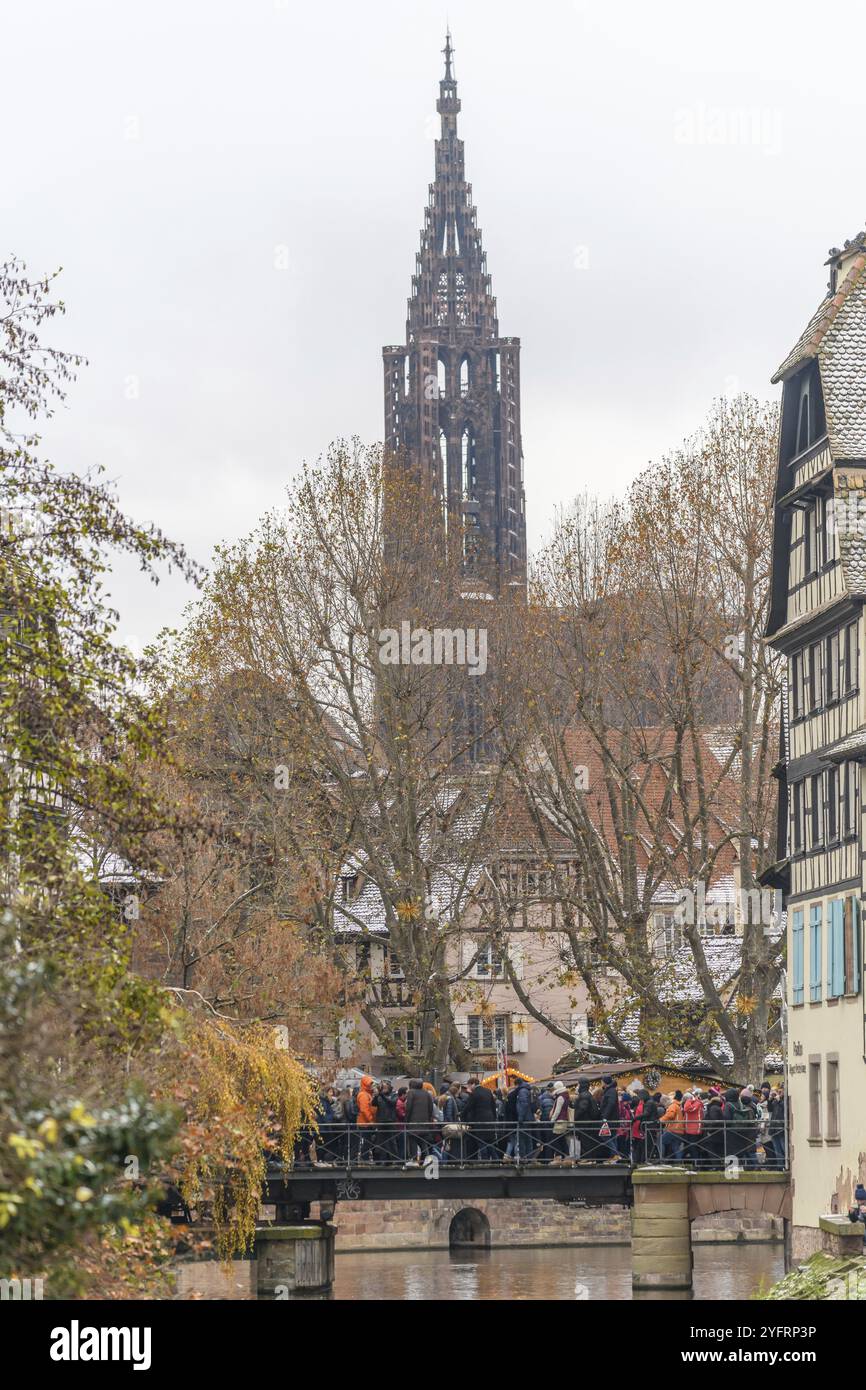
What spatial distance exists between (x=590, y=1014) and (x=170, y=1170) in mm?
24062

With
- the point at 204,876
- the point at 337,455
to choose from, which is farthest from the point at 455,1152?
the point at 337,455

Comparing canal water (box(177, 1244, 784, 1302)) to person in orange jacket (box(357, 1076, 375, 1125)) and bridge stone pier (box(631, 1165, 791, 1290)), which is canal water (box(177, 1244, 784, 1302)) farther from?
person in orange jacket (box(357, 1076, 375, 1125))

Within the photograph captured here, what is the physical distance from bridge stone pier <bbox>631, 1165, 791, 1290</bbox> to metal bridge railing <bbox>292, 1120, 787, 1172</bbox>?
41 centimetres

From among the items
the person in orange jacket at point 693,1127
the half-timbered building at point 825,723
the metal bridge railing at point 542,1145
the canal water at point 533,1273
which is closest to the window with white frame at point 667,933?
the canal water at point 533,1273

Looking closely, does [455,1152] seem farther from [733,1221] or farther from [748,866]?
[733,1221]

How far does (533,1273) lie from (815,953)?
1211cm

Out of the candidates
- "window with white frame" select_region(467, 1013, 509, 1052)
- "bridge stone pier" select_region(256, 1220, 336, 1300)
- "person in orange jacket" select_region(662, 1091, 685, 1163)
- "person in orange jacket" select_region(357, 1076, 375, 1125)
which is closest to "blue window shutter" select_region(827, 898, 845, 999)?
"person in orange jacket" select_region(662, 1091, 685, 1163)

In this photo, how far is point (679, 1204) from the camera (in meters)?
41.5

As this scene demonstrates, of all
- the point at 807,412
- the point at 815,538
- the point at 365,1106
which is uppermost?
the point at 807,412

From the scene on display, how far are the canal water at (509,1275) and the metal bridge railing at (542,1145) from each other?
219 centimetres

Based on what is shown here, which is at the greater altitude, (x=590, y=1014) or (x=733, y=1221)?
(x=590, y=1014)

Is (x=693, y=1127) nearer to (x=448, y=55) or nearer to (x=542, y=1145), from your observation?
(x=542, y=1145)

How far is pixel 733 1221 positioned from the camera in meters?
58.0

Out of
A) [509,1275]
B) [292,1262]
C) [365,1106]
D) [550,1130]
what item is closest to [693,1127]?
[550,1130]
